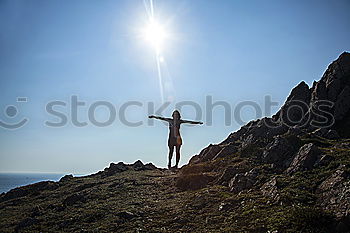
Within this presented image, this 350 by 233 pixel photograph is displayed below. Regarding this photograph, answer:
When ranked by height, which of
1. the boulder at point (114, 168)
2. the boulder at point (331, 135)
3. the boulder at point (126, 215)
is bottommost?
the boulder at point (126, 215)

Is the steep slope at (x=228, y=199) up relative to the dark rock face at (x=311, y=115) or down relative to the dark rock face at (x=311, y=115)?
down

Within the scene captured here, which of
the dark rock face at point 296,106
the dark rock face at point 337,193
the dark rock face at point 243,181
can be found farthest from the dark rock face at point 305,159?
the dark rock face at point 296,106

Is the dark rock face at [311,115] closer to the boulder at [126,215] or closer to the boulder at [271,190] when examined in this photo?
the boulder at [271,190]

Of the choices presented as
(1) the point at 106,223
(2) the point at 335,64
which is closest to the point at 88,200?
(1) the point at 106,223

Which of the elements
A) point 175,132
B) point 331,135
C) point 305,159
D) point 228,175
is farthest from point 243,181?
point 331,135

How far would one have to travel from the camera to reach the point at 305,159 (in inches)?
763

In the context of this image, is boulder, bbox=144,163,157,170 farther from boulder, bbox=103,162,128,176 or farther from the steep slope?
the steep slope

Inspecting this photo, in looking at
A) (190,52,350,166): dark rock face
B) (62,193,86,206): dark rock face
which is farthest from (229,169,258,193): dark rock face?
(62,193,86,206): dark rock face

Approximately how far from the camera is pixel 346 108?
34625 millimetres

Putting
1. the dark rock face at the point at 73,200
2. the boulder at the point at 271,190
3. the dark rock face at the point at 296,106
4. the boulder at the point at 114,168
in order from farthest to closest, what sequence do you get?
the dark rock face at the point at 296,106
the boulder at the point at 114,168
the dark rock face at the point at 73,200
the boulder at the point at 271,190

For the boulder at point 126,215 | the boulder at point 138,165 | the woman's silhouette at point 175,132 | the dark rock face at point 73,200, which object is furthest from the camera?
the boulder at point 138,165

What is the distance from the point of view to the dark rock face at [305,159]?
19.1 metres

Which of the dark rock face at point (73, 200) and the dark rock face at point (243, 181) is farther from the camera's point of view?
the dark rock face at point (73, 200)

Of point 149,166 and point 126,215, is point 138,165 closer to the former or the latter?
point 149,166
